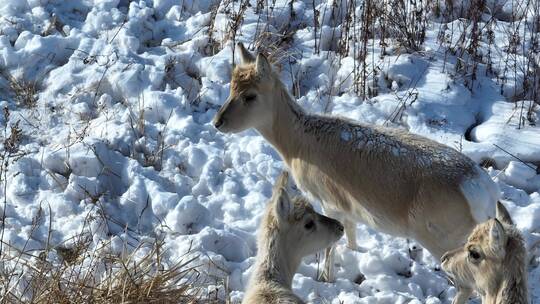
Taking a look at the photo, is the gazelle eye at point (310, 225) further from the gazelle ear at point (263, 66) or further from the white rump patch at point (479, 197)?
the gazelle ear at point (263, 66)

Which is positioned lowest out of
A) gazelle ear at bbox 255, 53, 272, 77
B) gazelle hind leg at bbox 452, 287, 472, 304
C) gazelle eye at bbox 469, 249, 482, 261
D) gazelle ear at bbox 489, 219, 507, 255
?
gazelle hind leg at bbox 452, 287, 472, 304

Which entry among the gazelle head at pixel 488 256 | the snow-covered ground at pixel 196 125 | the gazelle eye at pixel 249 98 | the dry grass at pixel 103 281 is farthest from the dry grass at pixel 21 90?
the gazelle head at pixel 488 256

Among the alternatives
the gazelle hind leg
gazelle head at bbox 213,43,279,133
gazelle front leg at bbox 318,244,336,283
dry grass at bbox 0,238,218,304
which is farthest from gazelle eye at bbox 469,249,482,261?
gazelle head at bbox 213,43,279,133

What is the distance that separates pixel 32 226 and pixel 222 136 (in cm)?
211

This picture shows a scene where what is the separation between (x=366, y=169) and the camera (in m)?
6.78

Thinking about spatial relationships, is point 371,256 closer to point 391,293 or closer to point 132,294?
point 391,293

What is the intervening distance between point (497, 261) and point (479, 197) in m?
1.08

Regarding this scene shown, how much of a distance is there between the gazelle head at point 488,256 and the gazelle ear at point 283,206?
1.08 meters

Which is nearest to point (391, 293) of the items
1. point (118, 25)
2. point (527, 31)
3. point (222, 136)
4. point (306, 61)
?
point (222, 136)

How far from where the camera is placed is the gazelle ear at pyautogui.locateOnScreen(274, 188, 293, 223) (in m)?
5.82

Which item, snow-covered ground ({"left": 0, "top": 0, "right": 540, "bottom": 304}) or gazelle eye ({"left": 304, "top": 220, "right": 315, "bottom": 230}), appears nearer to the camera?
gazelle eye ({"left": 304, "top": 220, "right": 315, "bottom": 230})

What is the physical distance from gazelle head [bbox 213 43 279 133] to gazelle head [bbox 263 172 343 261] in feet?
4.11

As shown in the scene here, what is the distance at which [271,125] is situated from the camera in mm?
7430

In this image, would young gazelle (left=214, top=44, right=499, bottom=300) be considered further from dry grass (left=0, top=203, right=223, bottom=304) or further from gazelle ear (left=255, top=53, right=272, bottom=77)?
dry grass (left=0, top=203, right=223, bottom=304)
